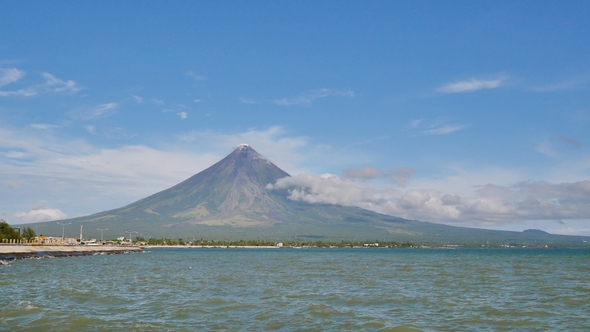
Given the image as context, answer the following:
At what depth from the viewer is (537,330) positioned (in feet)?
61.3

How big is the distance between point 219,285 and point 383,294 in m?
11.2

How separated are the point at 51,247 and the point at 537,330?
108066 millimetres

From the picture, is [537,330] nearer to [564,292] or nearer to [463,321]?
[463,321]

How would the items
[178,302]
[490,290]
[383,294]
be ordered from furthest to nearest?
[490,290]
[383,294]
[178,302]

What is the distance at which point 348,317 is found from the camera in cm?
2111

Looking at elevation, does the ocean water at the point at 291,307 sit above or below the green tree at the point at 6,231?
below

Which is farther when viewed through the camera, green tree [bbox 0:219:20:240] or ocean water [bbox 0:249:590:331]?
green tree [bbox 0:219:20:240]

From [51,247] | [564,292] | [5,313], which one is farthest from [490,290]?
[51,247]

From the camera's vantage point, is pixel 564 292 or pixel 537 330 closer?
pixel 537 330

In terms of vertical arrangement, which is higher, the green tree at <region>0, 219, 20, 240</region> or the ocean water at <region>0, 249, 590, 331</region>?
the green tree at <region>0, 219, 20, 240</region>

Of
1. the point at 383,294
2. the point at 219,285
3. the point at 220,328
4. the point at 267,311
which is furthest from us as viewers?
the point at 219,285

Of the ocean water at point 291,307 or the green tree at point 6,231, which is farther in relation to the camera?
the green tree at point 6,231

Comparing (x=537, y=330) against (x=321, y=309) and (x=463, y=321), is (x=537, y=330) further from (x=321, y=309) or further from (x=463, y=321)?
(x=321, y=309)

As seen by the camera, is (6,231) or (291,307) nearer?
(291,307)
